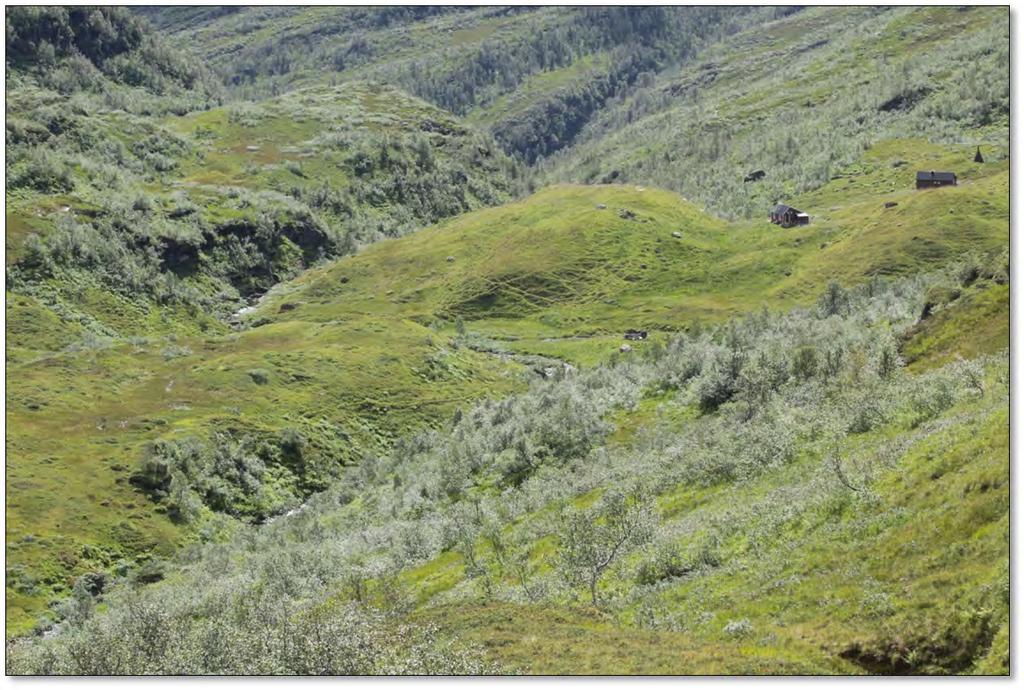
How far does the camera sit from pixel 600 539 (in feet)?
173

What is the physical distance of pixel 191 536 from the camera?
110 meters

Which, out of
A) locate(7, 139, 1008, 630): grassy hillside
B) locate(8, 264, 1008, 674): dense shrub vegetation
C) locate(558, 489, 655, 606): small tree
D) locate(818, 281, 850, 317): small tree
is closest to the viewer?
locate(8, 264, 1008, 674): dense shrub vegetation

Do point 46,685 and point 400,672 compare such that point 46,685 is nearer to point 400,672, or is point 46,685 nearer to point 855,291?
point 400,672

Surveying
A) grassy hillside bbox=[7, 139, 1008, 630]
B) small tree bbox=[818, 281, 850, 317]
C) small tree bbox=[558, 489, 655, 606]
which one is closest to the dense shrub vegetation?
small tree bbox=[558, 489, 655, 606]

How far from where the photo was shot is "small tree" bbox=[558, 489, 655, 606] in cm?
5031

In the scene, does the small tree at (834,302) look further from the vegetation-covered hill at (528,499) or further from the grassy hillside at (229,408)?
the grassy hillside at (229,408)

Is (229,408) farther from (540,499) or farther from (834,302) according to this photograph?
(834,302)

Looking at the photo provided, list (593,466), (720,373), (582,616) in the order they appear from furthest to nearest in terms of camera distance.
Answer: (720,373) < (593,466) < (582,616)

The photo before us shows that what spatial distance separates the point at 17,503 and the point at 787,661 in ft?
315

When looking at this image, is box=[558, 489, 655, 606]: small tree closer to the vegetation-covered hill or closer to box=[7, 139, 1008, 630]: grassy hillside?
the vegetation-covered hill

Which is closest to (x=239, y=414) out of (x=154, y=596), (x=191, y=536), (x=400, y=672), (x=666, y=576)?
(x=191, y=536)

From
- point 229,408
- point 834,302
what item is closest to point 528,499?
point 834,302

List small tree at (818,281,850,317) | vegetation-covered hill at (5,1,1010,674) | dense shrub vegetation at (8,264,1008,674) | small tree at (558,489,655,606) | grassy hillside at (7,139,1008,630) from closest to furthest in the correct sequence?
vegetation-covered hill at (5,1,1010,674), dense shrub vegetation at (8,264,1008,674), small tree at (558,489,655,606), grassy hillside at (7,139,1008,630), small tree at (818,281,850,317)

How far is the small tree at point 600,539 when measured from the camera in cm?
5031
